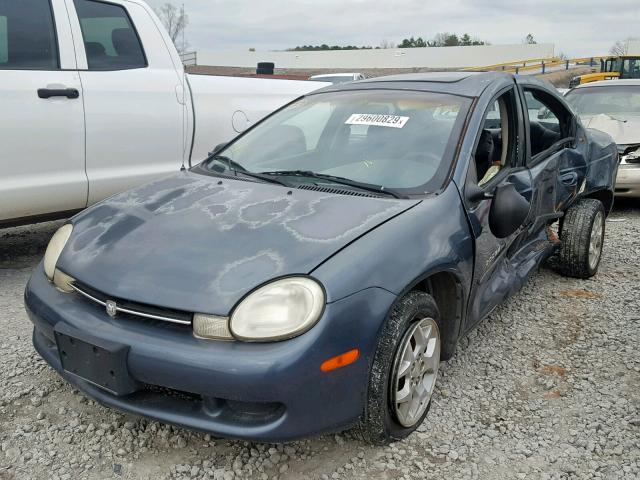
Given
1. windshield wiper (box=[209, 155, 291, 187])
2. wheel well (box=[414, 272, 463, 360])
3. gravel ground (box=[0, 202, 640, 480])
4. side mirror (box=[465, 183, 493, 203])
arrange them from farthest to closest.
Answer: windshield wiper (box=[209, 155, 291, 187])
side mirror (box=[465, 183, 493, 203])
wheel well (box=[414, 272, 463, 360])
gravel ground (box=[0, 202, 640, 480])

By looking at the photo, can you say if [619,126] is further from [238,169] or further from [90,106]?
[90,106]

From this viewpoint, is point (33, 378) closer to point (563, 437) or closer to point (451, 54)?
point (563, 437)

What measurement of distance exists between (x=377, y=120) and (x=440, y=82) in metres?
0.48

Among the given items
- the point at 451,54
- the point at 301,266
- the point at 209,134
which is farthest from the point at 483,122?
the point at 451,54

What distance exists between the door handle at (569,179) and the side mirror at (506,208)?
4.03 ft

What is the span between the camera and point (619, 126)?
695 centimetres

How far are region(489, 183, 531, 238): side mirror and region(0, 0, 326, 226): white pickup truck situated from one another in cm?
267

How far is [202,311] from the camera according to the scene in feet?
6.90

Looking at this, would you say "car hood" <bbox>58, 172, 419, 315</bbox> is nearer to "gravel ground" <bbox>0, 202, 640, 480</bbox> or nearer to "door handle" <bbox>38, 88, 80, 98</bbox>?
"gravel ground" <bbox>0, 202, 640, 480</bbox>

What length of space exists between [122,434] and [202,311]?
2.72ft

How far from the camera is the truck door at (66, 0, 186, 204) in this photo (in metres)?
4.22

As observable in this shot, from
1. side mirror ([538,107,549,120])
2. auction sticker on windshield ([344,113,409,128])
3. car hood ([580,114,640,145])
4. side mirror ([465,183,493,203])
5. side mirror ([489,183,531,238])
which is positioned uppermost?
side mirror ([538,107,549,120])

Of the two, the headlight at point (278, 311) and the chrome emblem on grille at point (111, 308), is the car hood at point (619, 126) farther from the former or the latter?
the chrome emblem on grille at point (111, 308)

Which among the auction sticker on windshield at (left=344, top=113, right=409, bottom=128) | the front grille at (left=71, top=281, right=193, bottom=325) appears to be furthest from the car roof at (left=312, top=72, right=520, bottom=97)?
the front grille at (left=71, top=281, right=193, bottom=325)
